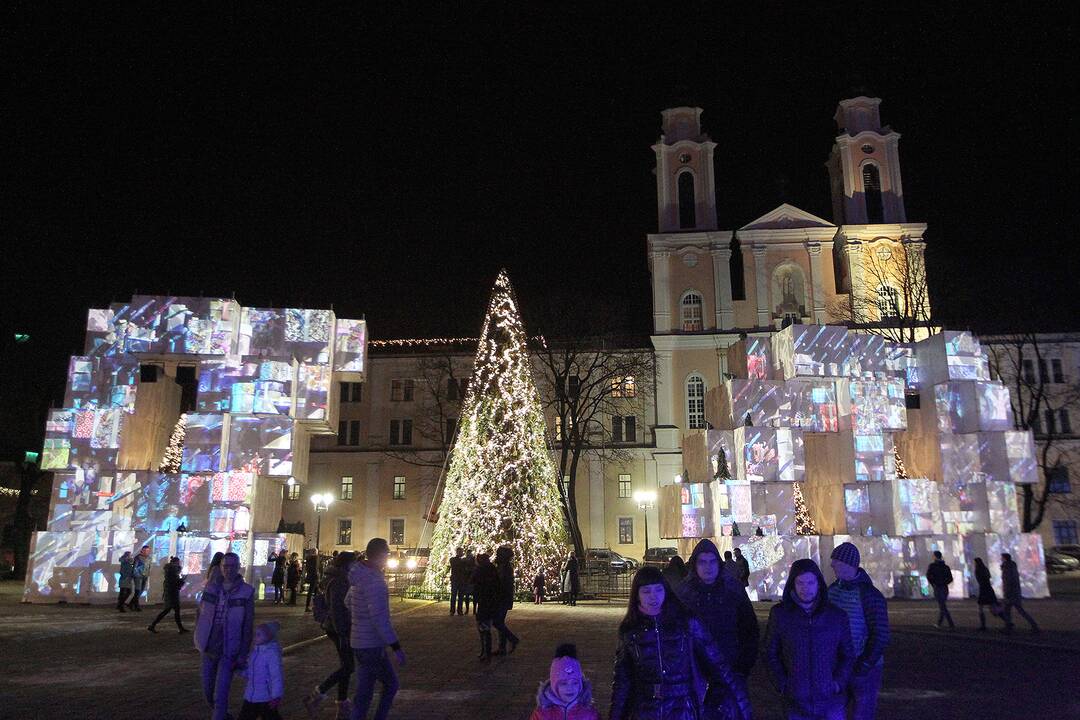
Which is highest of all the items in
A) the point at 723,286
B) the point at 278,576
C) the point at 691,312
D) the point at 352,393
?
the point at 723,286

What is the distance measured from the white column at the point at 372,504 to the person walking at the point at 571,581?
104ft

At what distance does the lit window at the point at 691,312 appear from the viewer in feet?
164

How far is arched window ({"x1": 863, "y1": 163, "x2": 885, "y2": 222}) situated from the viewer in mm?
50969

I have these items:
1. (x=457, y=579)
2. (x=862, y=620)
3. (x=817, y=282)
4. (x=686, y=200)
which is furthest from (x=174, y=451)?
(x=817, y=282)

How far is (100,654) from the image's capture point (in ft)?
41.2

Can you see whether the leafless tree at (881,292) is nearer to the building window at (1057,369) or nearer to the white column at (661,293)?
the white column at (661,293)

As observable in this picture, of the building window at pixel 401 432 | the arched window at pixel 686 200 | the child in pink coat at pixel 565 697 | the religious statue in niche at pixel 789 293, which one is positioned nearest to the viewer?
the child in pink coat at pixel 565 697

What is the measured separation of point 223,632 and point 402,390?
162 feet

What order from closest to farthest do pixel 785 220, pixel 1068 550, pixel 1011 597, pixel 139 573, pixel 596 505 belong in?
1. pixel 1011 597
2. pixel 139 573
3. pixel 1068 550
4. pixel 785 220
5. pixel 596 505

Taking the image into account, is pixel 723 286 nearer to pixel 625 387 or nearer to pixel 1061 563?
pixel 625 387

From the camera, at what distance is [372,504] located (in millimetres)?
54562

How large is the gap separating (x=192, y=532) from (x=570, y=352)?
81.6ft

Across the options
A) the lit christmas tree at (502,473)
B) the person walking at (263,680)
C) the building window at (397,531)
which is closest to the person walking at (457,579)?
the lit christmas tree at (502,473)

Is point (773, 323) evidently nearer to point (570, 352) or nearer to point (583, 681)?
point (570, 352)
